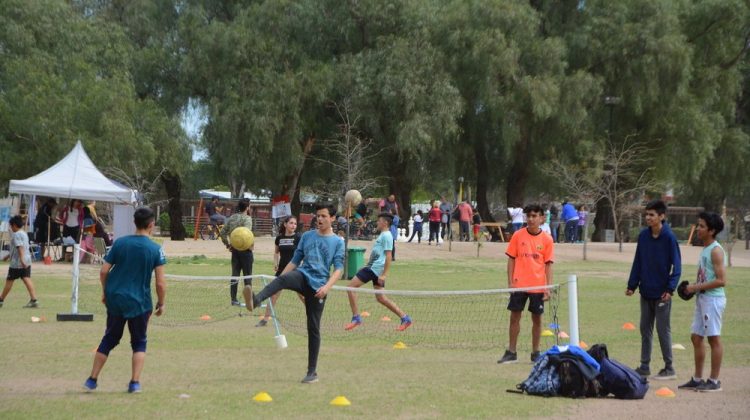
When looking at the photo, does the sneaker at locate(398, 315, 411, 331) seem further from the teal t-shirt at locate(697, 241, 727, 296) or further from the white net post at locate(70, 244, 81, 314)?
the teal t-shirt at locate(697, 241, 727, 296)

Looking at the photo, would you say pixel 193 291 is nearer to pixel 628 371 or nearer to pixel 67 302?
pixel 67 302

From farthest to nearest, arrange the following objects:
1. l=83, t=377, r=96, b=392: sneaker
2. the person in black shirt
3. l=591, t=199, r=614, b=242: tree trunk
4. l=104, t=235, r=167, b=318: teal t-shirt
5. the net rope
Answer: l=591, t=199, r=614, b=242: tree trunk → the person in black shirt → the net rope → l=83, t=377, r=96, b=392: sneaker → l=104, t=235, r=167, b=318: teal t-shirt

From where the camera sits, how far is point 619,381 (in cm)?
895

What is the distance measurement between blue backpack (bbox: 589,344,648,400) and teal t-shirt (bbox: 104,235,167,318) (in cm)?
401

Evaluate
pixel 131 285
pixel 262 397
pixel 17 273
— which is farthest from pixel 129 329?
pixel 17 273

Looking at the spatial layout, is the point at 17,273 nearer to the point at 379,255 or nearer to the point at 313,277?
the point at 379,255

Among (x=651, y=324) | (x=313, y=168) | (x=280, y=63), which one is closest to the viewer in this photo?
(x=651, y=324)

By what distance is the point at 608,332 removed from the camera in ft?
45.1

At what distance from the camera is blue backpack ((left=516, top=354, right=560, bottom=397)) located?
897cm

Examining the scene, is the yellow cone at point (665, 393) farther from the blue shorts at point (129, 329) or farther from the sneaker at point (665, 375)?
the blue shorts at point (129, 329)

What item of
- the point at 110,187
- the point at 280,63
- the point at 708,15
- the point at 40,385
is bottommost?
the point at 40,385

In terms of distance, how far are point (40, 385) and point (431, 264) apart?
68.1ft

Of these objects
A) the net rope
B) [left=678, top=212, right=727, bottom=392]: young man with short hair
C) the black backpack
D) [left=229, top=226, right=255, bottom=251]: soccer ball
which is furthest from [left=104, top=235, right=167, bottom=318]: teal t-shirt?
[left=229, top=226, right=255, bottom=251]: soccer ball

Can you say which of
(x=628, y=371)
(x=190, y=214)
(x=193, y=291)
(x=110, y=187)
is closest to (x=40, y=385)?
(x=628, y=371)
